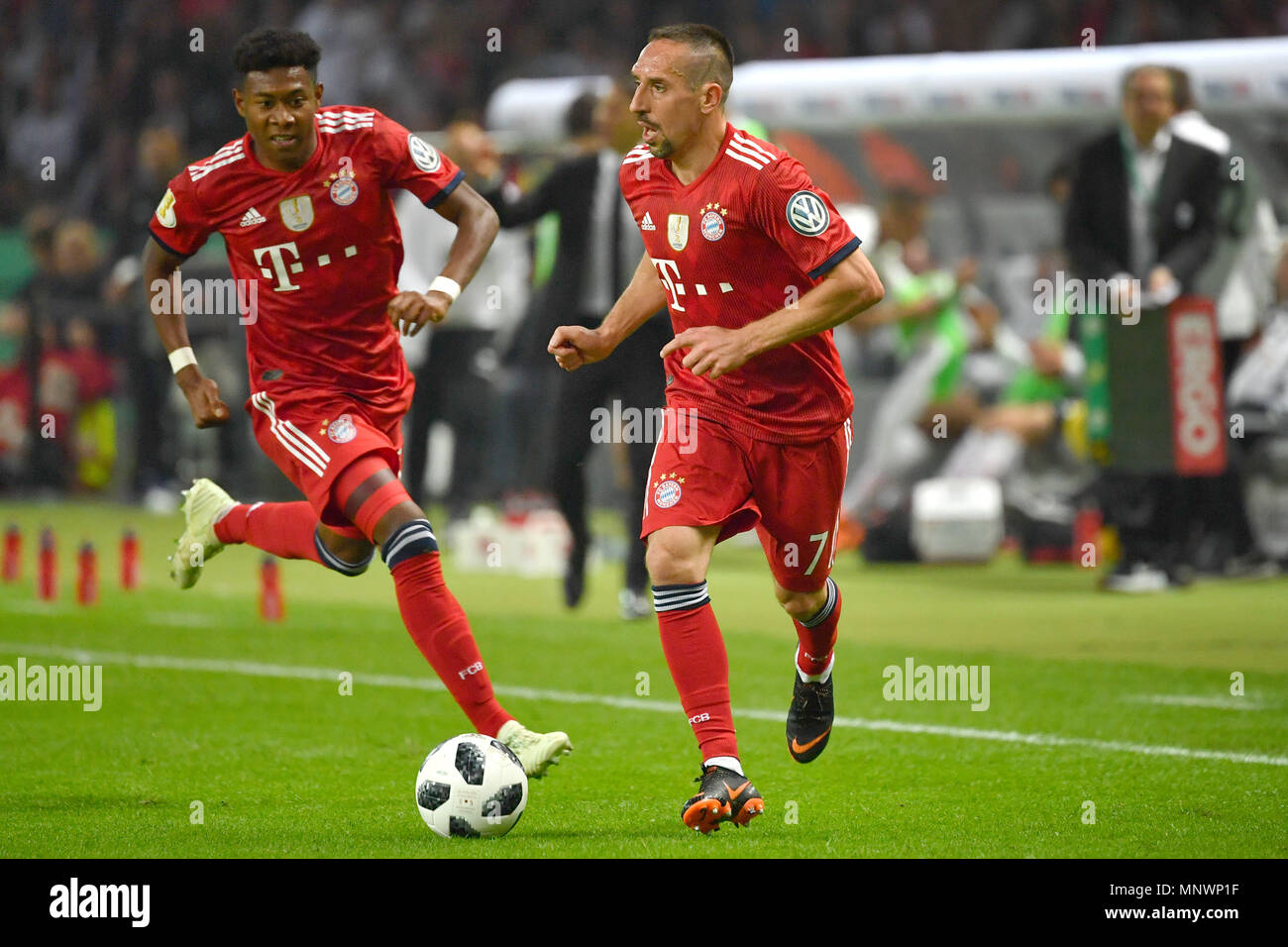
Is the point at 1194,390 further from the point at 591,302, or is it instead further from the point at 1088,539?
the point at 591,302

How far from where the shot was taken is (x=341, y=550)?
766 cm

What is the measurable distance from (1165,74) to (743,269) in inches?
286

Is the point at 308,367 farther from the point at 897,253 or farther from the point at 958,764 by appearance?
the point at 897,253

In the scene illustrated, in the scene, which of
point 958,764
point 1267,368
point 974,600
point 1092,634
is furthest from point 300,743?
point 1267,368

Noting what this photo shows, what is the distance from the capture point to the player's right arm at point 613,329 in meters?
6.50

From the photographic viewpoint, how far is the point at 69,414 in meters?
20.3

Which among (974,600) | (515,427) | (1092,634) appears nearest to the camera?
(1092,634)

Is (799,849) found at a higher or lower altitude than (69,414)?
lower

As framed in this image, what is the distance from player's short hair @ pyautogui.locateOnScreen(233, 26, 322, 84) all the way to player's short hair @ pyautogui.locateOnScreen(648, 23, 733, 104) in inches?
51.4

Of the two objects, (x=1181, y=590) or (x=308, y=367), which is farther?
(x=1181, y=590)

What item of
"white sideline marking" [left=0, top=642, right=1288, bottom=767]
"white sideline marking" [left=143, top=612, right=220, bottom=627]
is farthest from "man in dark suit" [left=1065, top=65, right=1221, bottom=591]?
"white sideline marking" [left=143, top=612, right=220, bottom=627]

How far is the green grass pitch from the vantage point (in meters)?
5.99

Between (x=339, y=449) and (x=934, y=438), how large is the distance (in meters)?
9.14

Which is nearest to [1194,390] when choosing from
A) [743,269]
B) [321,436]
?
[743,269]
